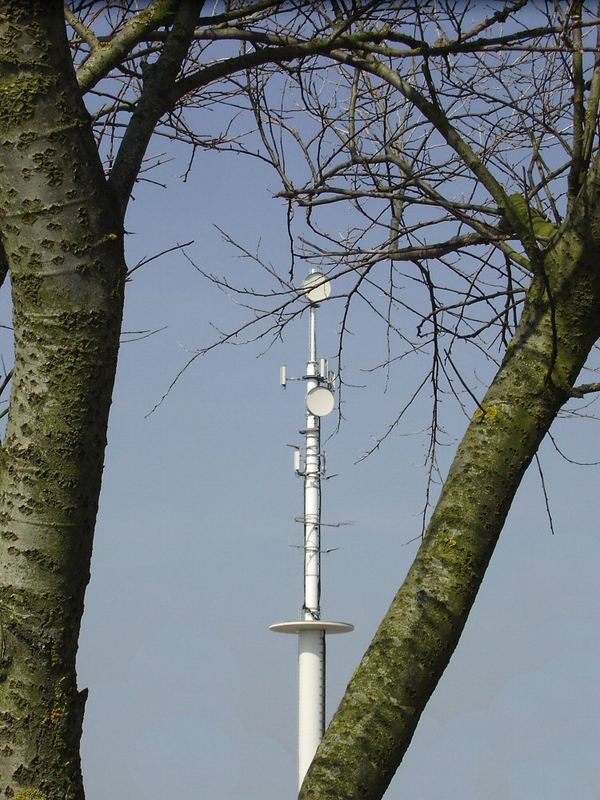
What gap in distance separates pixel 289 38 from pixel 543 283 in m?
0.93

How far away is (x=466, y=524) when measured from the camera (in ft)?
7.20

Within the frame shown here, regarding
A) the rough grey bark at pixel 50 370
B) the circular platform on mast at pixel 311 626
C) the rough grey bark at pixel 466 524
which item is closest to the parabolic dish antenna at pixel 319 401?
the circular platform on mast at pixel 311 626

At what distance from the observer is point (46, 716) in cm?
171

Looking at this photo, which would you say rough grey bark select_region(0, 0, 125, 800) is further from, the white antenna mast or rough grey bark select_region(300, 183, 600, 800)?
the white antenna mast

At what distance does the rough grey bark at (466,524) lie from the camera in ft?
6.64

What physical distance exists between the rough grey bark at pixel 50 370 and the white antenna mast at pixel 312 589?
8.78m

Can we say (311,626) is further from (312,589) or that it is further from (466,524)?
(466,524)

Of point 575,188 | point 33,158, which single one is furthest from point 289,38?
point 33,158

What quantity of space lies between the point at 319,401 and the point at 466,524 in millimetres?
9645

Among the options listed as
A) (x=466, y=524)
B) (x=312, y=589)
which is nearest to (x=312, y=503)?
(x=312, y=589)

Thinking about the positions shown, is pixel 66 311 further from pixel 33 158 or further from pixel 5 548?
pixel 5 548

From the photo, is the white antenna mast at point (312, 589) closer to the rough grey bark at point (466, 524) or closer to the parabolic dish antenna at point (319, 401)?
the parabolic dish antenna at point (319, 401)

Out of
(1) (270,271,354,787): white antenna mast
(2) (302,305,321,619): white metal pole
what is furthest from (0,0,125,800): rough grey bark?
(2) (302,305,321,619): white metal pole

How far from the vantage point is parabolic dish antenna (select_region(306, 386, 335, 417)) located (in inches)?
462
